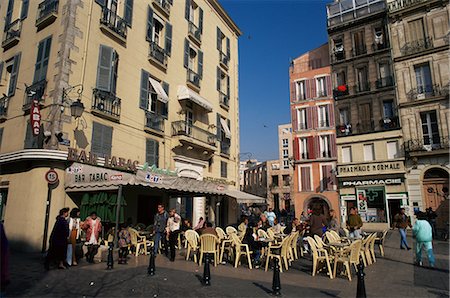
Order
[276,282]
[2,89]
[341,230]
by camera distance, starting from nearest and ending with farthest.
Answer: [276,282], [341,230], [2,89]

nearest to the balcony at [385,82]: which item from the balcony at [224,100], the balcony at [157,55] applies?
the balcony at [224,100]

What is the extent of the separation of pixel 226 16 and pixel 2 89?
53.3ft

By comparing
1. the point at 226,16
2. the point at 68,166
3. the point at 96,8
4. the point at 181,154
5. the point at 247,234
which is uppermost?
the point at 226,16

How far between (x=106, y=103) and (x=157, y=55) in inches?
183

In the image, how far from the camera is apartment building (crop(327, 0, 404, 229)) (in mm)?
21703

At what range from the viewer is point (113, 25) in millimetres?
13469

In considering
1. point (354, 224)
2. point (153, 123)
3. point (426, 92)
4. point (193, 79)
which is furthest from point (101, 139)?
point (426, 92)

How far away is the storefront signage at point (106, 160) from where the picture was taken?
423 inches

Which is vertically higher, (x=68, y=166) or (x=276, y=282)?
(x=68, y=166)

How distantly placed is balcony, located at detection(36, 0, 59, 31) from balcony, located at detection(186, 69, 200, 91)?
756 centimetres

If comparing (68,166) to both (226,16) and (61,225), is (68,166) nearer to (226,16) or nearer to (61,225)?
(61,225)

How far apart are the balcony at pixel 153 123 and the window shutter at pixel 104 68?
2631mm

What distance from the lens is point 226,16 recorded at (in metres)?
23.8

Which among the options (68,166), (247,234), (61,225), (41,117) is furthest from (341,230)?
(41,117)
